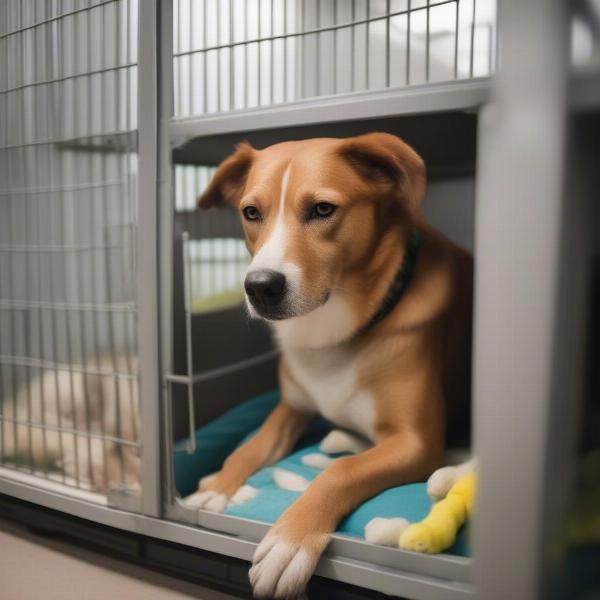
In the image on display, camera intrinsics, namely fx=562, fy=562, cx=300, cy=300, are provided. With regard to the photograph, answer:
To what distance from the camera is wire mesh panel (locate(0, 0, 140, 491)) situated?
1.32 metres

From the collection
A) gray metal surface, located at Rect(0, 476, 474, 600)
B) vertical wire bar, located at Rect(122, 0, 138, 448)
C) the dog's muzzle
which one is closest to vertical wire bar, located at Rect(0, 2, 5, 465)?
gray metal surface, located at Rect(0, 476, 474, 600)

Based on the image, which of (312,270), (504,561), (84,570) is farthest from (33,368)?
(504,561)

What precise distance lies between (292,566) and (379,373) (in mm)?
447

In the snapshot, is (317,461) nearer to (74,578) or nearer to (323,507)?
(323,507)

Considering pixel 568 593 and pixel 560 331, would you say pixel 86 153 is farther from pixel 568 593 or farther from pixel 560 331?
pixel 568 593

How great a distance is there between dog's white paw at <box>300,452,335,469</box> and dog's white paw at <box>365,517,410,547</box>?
1.07 ft

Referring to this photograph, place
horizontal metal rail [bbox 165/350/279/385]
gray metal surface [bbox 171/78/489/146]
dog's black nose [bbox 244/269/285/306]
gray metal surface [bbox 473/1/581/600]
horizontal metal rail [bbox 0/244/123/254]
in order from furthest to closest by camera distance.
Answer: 1. horizontal metal rail [bbox 165/350/279/385]
2. horizontal metal rail [bbox 0/244/123/254]
3. dog's black nose [bbox 244/269/285/306]
4. gray metal surface [bbox 171/78/489/146]
5. gray metal surface [bbox 473/1/581/600]

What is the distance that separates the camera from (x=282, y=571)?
3.09ft

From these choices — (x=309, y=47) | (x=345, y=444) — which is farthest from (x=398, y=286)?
(x=309, y=47)

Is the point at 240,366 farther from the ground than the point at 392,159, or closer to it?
closer to it

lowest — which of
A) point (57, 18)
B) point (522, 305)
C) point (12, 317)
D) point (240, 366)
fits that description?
point (240, 366)

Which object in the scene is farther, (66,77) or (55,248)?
(55,248)

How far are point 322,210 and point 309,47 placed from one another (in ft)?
3.59

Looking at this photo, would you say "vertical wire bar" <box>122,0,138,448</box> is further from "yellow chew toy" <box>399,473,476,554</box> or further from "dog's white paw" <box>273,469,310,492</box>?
"yellow chew toy" <box>399,473,476,554</box>
